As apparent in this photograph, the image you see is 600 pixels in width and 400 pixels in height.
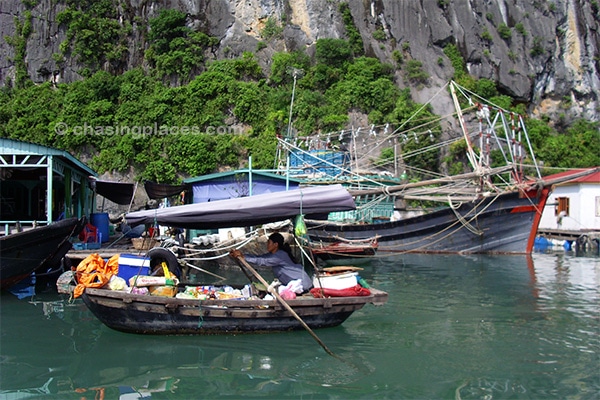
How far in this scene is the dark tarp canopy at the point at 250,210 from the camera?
8602 millimetres

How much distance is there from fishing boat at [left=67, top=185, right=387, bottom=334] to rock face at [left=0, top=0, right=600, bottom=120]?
33.5 metres

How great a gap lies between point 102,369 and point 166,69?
36.1 meters

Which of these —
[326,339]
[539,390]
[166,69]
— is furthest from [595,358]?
[166,69]

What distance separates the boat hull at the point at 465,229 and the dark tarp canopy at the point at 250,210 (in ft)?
37.3

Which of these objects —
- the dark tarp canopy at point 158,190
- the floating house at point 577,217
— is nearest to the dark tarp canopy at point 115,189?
the dark tarp canopy at point 158,190

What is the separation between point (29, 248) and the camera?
1209cm

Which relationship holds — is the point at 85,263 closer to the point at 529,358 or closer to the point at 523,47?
the point at 529,358

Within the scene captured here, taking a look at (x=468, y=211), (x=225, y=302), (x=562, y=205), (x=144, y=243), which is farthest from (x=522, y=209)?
(x=225, y=302)

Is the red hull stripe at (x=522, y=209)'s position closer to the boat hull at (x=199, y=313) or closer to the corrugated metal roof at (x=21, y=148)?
the boat hull at (x=199, y=313)

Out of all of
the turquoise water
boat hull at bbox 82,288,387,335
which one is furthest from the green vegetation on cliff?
boat hull at bbox 82,288,387,335

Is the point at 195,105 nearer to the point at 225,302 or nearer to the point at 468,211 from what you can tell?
the point at 468,211

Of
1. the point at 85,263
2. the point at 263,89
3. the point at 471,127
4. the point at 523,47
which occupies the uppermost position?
the point at 523,47

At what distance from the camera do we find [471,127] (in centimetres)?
3794

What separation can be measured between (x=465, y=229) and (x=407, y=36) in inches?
1057
